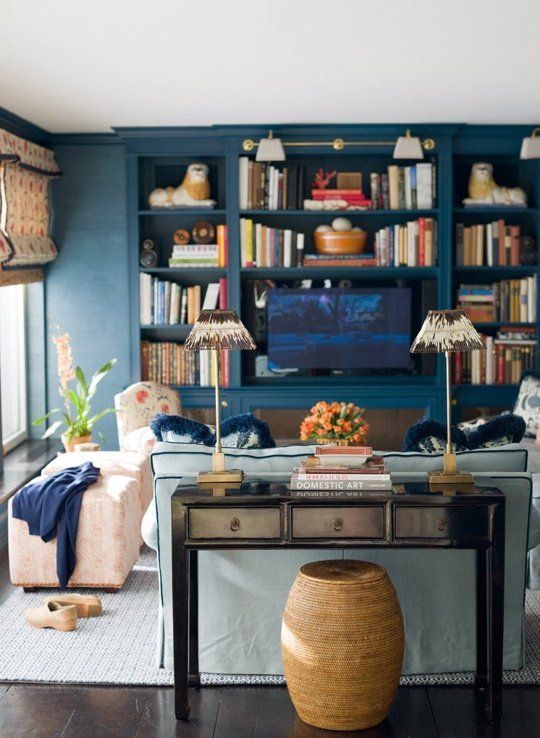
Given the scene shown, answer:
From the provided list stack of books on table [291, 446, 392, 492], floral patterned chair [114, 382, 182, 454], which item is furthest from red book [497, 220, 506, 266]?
stack of books on table [291, 446, 392, 492]

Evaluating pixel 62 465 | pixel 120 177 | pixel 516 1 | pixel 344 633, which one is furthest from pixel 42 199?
pixel 344 633

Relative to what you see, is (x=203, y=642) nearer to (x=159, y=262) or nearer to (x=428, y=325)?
(x=428, y=325)

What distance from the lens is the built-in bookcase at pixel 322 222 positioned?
7121 mm

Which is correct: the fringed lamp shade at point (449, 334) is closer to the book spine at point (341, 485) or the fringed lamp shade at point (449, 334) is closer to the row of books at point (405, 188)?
the book spine at point (341, 485)

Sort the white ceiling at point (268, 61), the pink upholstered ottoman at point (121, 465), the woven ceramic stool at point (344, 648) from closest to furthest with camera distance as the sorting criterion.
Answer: the woven ceramic stool at point (344, 648), the white ceiling at point (268, 61), the pink upholstered ottoman at point (121, 465)

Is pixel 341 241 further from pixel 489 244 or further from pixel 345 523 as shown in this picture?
pixel 345 523

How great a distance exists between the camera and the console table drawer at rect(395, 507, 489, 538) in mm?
3416

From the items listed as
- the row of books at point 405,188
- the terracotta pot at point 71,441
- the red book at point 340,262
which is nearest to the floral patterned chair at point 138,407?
the terracotta pot at point 71,441

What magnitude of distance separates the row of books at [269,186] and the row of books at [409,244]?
65 centimetres

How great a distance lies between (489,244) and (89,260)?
2.84 meters

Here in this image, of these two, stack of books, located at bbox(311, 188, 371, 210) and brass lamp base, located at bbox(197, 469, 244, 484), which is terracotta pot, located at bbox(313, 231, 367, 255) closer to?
stack of books, located at bbox(311, 188, 371, 210)

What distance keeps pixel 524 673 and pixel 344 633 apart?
91 cm

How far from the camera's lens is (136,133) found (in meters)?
7.08

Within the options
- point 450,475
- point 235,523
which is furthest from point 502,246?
point 235,523
